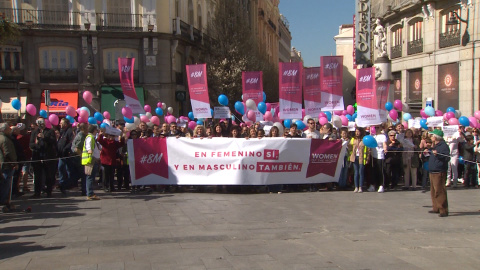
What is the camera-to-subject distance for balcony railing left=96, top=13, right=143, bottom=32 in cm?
2914

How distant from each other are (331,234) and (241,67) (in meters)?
26.6

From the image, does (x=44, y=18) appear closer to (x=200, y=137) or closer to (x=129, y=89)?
(x=129, y=89)

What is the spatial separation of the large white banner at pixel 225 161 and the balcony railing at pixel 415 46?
18337mm

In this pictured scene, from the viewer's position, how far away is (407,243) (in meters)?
7.12

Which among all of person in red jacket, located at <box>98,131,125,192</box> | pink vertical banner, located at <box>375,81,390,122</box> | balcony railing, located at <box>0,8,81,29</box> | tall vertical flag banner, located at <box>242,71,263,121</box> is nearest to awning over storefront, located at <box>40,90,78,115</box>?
balcony railing, located at <box>0,8,81,29</box>

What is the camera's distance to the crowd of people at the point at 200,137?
1131cm

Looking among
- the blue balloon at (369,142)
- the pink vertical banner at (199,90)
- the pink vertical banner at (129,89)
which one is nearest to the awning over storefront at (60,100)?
the pink vertical banner at (129,89)

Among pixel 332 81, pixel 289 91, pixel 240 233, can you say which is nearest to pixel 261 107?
pixel 289 91

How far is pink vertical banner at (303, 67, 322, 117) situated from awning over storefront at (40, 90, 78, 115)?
16.9m

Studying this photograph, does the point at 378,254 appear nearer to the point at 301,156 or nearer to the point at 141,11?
the point at 301,156

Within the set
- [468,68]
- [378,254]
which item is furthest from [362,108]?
[468,68]

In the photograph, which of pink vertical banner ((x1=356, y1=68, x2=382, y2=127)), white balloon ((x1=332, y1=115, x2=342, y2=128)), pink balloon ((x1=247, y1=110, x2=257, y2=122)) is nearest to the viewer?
pink vertical banner ((x1=356, y1=68, x2=382, y2=127))

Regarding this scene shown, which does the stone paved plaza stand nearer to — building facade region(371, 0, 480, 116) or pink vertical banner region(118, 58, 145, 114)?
pink vertical banner region(118, 58, 145, 114)

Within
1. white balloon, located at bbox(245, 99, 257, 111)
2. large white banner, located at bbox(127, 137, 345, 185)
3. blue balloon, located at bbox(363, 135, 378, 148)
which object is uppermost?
white balloon, located at bbox(245, 99, 257, 111)
